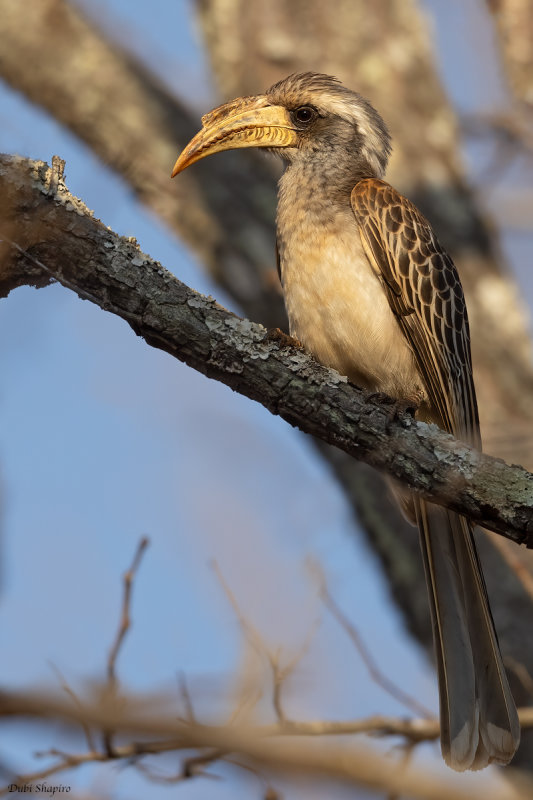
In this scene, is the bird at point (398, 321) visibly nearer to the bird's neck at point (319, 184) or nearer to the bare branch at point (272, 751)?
the bird's neck at point (319, 184)

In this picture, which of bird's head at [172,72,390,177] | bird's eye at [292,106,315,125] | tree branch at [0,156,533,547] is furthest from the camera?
bird's eye at [292,106,315,125]

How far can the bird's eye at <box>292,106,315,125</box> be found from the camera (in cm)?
520

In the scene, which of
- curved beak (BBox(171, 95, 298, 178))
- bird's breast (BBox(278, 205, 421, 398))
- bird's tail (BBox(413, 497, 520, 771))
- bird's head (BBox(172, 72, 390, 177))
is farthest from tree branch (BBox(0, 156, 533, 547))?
bird's head (BBox(172, 72, 390, 177))

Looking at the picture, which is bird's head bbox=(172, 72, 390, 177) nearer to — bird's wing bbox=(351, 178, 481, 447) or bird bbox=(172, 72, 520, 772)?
bird bbox=(172, 72, 520, 772)

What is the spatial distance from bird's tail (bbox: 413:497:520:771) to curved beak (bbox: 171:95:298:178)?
212 centimetres

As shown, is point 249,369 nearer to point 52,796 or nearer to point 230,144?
point 52,796

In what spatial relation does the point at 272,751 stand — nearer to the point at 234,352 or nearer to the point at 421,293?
Result: the point at 234,352

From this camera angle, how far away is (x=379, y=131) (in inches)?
210

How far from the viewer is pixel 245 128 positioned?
16.6 feet

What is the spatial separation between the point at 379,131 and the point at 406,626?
10.6ft

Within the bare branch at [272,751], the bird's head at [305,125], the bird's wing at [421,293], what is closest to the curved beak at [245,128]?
the bird's head at [305,125]

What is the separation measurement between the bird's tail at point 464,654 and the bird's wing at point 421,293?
0.53 m

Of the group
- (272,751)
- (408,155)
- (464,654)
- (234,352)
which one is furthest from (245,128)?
(272,751)

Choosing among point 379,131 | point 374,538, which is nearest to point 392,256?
point 379,131
